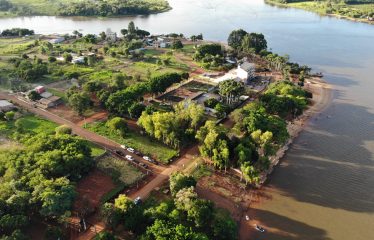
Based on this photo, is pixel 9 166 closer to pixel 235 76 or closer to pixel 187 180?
pixel 187 180

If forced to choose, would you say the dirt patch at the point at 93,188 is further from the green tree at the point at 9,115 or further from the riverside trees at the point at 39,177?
the green tree at the point at 9,115

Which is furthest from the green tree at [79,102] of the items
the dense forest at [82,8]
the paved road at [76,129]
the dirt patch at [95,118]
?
the dense forest at [82,8]

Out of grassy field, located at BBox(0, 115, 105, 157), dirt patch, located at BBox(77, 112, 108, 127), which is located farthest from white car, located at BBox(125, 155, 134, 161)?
dirt patch, located at BBox(77, 112, 108, 127)

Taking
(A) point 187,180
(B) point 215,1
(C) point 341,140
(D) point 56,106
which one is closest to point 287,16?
(B) point 215,1

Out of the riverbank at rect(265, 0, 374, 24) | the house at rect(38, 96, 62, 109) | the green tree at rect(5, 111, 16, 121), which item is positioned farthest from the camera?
the riverbank at rect(265, 0, 374, 24)

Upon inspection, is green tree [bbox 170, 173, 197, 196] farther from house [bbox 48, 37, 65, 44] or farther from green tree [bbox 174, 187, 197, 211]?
house [bbox 48, 37, 65, 44]

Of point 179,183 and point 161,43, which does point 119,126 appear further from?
point 161,43
